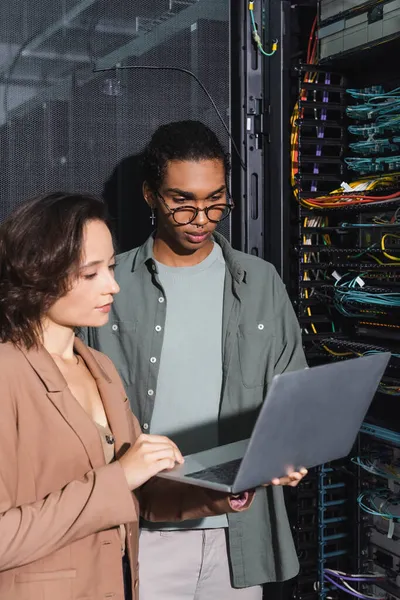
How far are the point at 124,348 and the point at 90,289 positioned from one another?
0.62 meters

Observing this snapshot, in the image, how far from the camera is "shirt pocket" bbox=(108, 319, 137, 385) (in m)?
2.02

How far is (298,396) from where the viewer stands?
1.37m

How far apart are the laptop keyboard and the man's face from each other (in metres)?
0.63

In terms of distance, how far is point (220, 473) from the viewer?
148 cm

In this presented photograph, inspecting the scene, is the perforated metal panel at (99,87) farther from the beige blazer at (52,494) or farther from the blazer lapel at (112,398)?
the beige blazer at (52,494)

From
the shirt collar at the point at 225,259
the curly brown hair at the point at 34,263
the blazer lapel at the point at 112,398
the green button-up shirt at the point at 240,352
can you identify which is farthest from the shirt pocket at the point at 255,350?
the curly brown hair at the point at 34,263

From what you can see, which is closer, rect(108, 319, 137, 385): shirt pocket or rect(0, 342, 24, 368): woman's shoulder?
rect(0, 342, 24, 368): woman's shoulder

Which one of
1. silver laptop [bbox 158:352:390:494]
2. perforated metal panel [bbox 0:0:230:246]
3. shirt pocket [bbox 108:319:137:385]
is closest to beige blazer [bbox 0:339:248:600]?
silver laptop [bbox 158:352:390:494]

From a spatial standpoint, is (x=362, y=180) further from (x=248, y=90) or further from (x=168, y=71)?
(x=168, y=71)

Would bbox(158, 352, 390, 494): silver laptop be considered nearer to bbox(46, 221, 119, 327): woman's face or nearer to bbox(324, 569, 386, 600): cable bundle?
bbox(46, 221, 119, 327): woman's face

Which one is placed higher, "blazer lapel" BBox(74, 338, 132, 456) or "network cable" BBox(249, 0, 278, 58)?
"network cable" BBox(249, 0, 278, 58)

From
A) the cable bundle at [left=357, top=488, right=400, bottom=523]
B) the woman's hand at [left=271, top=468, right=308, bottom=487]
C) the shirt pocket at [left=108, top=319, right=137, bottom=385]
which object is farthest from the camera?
the cable bundle at [left=357, top=488, right=400, bottom=523]

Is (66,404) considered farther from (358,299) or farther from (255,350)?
(358,299)

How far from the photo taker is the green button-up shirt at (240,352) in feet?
6.44
